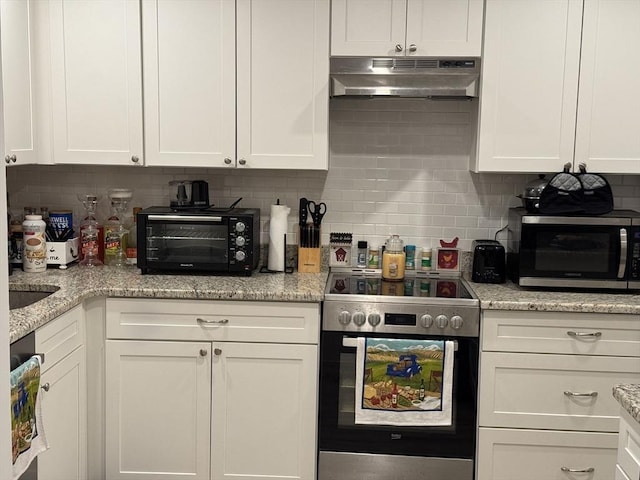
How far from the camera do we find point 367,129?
355cm

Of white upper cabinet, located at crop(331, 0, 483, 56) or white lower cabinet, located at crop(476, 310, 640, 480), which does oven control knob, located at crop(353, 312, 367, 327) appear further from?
white upper cabinet, located at crop(331, 0, 483, 56)

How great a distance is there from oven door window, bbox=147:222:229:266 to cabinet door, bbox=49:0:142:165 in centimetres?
34

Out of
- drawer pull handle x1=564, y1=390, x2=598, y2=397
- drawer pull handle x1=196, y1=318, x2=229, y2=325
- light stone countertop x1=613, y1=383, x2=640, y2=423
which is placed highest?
light stone countertop x1=613, y1=383, x2=640, y2=423

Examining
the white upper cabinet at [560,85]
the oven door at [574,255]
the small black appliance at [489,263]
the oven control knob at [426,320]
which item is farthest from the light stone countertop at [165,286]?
the white upper cabinet at [560,85]

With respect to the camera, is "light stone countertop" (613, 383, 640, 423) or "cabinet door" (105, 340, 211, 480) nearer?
"light stone countertop" (613, 383, 640, 423)

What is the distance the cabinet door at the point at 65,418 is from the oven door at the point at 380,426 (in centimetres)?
98

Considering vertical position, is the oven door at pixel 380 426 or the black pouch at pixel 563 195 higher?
the black pouch at pixel 563 195

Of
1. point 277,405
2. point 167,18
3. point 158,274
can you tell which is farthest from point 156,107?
point 277,405

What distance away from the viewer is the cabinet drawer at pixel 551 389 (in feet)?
9.71

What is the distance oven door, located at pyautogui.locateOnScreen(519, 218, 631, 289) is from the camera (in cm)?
308

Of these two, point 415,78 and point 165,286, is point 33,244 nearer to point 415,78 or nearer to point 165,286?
point 165,286

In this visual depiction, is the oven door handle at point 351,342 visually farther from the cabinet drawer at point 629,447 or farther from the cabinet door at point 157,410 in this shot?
the cabinet drawer at point 629,447

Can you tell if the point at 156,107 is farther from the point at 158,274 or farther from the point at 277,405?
the point at 277,405

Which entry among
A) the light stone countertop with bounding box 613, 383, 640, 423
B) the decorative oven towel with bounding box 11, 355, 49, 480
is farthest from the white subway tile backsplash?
the light stone countertop with bounding box 613, 383, 640, 423
